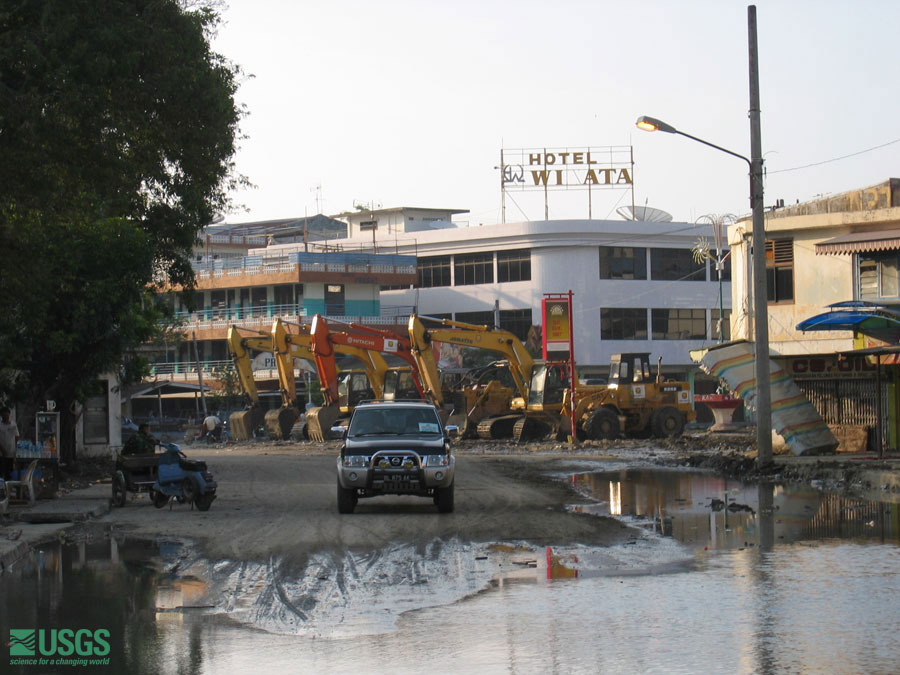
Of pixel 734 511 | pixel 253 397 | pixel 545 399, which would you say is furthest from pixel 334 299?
pixel 734 511

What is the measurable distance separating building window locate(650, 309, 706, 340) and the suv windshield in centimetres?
5829

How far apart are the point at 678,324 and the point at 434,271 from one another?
56.9 feet

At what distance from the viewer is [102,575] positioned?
489 inches

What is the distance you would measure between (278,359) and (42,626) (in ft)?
128

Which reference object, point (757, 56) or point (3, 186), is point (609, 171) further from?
point (3, 186)

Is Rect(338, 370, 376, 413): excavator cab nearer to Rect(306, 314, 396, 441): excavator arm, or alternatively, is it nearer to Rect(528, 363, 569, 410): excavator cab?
Rect(306, 314, 396, 441): excavator arm

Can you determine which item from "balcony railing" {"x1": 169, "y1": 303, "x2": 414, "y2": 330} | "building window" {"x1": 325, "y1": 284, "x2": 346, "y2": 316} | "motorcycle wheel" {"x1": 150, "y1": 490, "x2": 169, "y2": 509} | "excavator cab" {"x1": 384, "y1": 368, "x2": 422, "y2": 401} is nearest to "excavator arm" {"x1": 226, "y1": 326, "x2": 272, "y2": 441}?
"excavator cab" {"x1": 384, "y1": 368, "x2": 422, "y2": 401}

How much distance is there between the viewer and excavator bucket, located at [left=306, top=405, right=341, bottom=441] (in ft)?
150

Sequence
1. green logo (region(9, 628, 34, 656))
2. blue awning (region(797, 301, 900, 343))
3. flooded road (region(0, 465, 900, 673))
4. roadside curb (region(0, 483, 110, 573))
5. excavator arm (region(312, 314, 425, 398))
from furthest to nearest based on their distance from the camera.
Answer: excavator arm (region(312, 314, 425, 398)) < blue awning (region(797, 301, 900, 343)) < roadside curb (region(0, 483, 110, 573)) < green logo (region(9, 628, 34, 656)) < flooded road (region(0, 465, 900, 673))

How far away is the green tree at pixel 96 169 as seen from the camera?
1545 centimetres

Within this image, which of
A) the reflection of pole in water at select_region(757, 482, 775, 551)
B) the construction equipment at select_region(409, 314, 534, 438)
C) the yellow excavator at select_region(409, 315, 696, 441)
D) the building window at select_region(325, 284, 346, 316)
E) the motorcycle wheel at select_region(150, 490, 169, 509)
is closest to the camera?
the reflection of pole in water at select_region(757, 482, 775, 551)

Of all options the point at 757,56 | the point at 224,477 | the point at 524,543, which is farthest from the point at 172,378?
the point at 524,543

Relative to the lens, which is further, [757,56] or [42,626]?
[757,56]

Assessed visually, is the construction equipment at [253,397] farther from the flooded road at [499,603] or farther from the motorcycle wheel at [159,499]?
the flooded road at [499,603]
